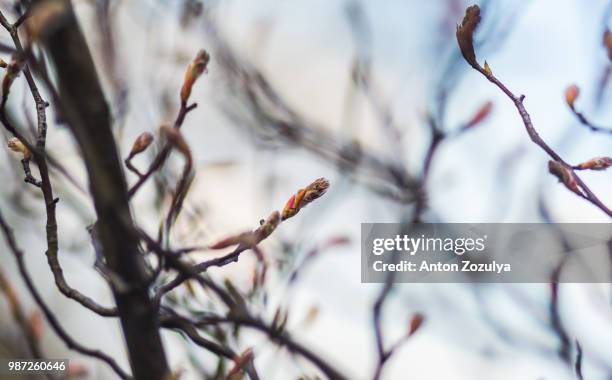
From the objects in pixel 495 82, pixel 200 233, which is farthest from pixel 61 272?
pixel 495 82

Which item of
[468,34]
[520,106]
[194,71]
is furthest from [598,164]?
[194,71]

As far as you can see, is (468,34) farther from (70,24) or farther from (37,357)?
(37,357)

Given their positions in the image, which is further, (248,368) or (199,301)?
(199,301)

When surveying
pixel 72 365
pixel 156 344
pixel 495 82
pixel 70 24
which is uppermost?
pixel 495 82

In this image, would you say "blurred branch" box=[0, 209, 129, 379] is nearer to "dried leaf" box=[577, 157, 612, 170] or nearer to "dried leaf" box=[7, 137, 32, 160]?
"dried leaf" box=[7, 137, 32, 160]

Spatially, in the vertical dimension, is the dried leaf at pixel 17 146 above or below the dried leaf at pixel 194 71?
below

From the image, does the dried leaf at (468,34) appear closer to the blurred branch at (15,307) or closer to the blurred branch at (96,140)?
the blurred branch at (96,140)

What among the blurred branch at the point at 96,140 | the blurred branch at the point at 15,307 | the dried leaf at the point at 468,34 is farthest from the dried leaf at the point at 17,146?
the dried leaf at the point at 468,34

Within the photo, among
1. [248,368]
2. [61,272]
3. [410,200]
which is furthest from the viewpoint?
[410,200]
